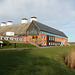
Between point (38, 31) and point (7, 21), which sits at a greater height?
point (7, 21)

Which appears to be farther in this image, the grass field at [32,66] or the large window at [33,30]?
the large window at [33,30]

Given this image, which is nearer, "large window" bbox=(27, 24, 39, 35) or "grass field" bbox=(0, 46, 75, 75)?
"grass field" bbox=(0, 46, 75, 75)

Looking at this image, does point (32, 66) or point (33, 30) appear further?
point (33, 30)

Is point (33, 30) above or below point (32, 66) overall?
above

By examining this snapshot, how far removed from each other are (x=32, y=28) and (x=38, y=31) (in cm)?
363

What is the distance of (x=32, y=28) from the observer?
46.6m

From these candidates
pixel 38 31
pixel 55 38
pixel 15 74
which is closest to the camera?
Answer: pixel 15 74

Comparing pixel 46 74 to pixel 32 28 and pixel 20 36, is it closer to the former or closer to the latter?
pixel 32 28

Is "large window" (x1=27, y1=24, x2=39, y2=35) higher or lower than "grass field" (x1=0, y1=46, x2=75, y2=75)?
higher

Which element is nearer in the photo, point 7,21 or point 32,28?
point 32,28

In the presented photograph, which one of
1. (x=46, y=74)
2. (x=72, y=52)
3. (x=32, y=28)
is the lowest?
(x=46, y=74)

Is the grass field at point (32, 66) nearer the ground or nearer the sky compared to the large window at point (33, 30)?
nearer the ground

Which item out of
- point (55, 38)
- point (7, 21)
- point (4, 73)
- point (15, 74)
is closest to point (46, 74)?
point (15, 74)

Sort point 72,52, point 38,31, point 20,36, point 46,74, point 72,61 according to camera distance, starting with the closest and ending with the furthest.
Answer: point 46,74 → point 72,61 → point 72,52 → point 38,31 → point 20,36
